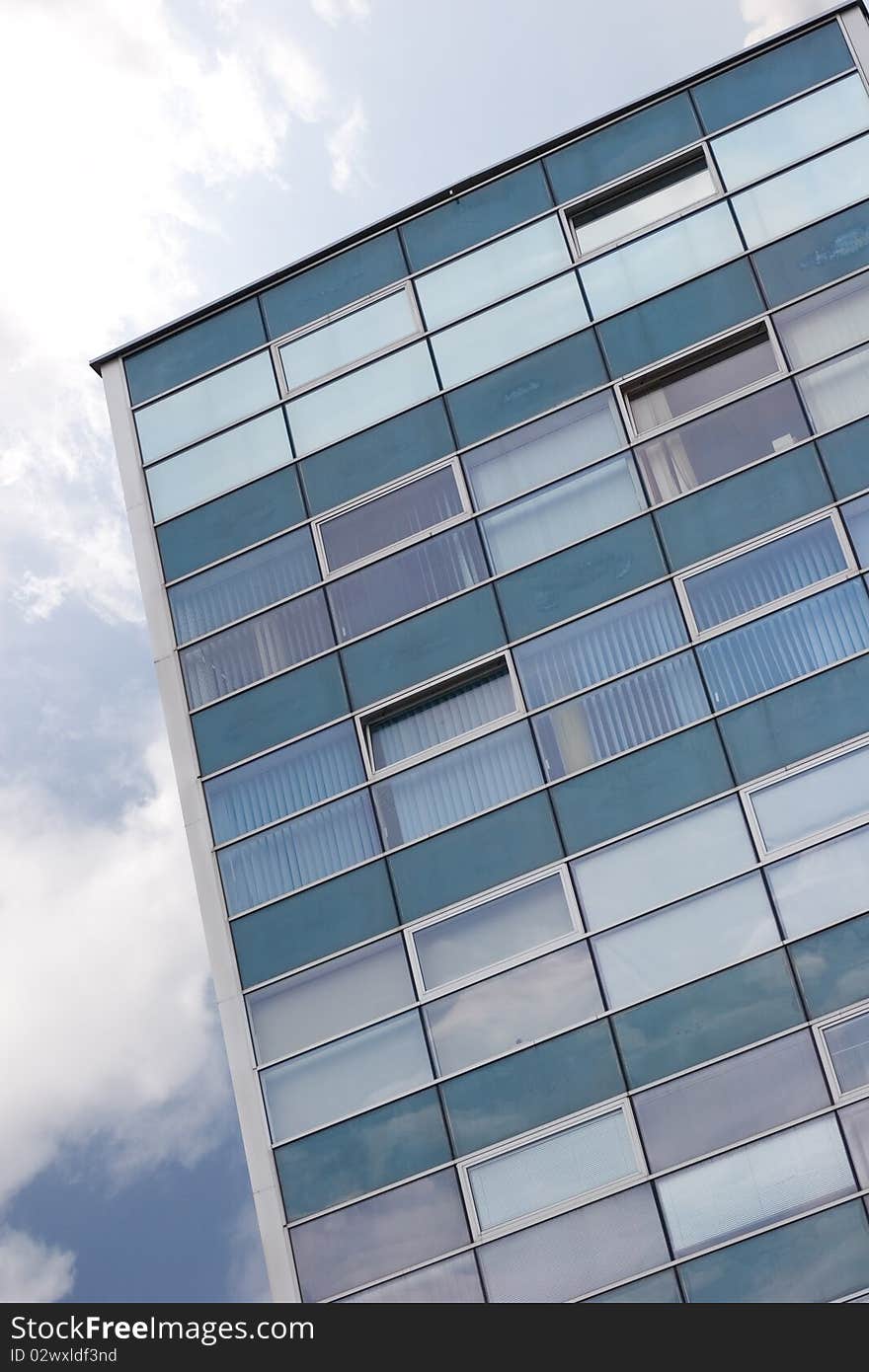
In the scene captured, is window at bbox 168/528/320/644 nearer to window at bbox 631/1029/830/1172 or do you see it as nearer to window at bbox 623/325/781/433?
window at bbox 623/325/781/433

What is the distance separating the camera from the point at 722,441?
83.1ft

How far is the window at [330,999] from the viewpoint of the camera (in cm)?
2409

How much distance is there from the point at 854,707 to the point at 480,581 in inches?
223

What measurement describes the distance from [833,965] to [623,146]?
13293mm

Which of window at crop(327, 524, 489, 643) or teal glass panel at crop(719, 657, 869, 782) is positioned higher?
window at crop(327, 524, 489, 643)

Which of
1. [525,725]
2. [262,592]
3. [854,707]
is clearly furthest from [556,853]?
[262,592]

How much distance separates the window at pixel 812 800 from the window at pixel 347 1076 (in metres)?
5.26

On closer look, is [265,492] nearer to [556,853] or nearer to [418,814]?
[418,814]

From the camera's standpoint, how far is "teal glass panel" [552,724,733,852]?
23500 mm

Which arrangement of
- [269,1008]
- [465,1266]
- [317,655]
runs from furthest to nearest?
[317,655] → [269,1008] → [465,1266]

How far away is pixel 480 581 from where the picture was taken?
2577 cm

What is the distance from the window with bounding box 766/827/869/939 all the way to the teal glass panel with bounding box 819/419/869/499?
15.9ft

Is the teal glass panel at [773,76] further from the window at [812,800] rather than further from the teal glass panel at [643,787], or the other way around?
the window at [812,800]

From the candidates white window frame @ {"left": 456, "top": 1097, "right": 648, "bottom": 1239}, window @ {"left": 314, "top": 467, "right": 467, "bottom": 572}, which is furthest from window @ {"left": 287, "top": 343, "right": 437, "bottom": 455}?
white window frame @ {"left": 456, "top": 1097, "right": 648, "bottom": 1239}
